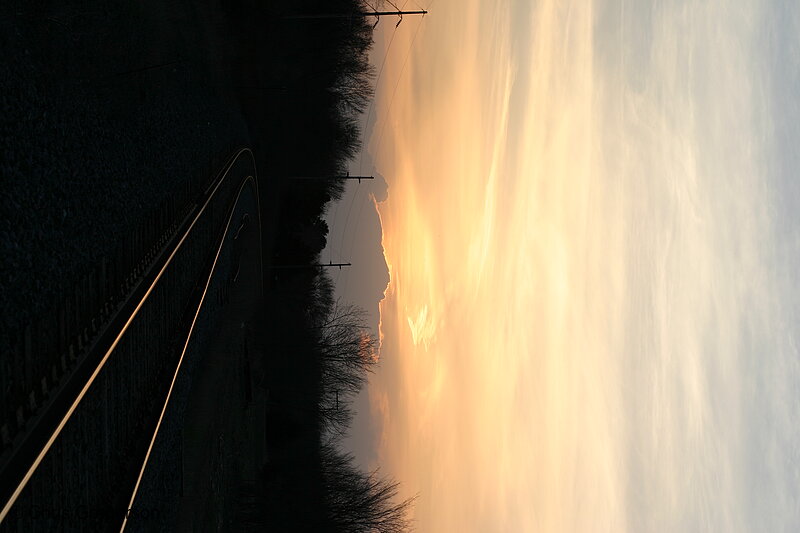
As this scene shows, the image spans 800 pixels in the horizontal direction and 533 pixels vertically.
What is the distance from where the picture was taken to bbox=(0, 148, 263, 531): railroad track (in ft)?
27.5

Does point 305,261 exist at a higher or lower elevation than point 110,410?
higher

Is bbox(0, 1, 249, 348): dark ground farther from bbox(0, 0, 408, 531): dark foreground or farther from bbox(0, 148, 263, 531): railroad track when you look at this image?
bbox(0, 148, 263, 531): railroad track

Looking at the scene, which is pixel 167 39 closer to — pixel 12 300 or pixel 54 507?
pixel 12 300

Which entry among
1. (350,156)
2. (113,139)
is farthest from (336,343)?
(113,139)

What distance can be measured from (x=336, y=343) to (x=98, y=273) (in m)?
43.1

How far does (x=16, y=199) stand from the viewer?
360 inches

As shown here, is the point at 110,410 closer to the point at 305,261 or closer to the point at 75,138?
the point at 75,138

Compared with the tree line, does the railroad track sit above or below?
below

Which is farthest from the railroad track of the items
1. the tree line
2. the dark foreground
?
the tree line

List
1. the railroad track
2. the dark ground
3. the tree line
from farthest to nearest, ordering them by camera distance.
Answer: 1. the tree line
2. the dark ground
3. the railroad track

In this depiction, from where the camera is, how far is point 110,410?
11727mm

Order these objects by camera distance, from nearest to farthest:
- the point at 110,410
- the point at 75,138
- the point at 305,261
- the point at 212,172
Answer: the point at 75,138 < the point at 110,410 < the point at 212,172 < the point at 305,261

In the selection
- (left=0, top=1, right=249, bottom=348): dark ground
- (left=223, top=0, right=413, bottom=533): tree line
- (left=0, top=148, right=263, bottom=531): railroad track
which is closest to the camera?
(left=0, top=148, right=263, bottom=531): railroad track

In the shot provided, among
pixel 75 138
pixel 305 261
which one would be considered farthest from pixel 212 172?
pixel 305 261
